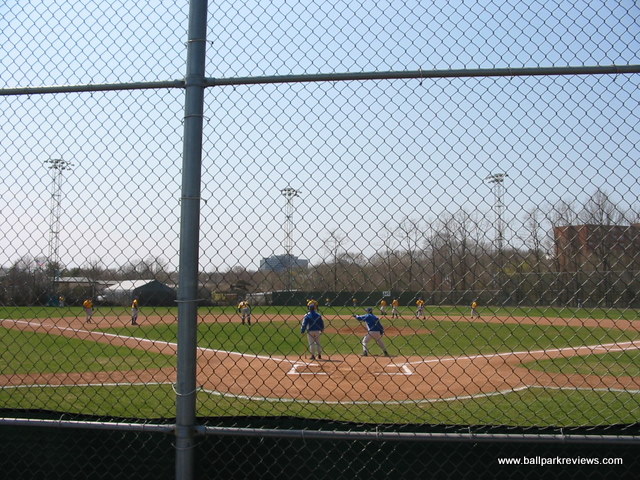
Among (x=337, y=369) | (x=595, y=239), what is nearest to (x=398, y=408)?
(x=337, y=369)

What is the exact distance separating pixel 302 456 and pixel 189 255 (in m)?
1.36

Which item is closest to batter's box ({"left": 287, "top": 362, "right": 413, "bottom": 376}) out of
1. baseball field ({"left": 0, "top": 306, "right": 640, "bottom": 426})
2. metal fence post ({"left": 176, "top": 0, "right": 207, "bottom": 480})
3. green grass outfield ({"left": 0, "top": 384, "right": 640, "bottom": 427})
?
baseball field ({"left": 0, "top": 306, "right": 640, "bottom": 426})

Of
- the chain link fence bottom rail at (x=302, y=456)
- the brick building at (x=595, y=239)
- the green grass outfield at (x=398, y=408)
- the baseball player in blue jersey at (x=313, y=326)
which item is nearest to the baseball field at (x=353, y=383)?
the green grass outfield at (x=398, y=408)

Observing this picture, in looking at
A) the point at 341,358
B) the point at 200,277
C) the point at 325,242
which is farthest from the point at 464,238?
the point at 341,358

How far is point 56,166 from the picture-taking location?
11.6 ft

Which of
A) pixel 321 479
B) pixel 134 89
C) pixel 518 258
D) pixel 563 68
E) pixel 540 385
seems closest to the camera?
pixel 563 68

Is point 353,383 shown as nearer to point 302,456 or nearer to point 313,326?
point 313,326

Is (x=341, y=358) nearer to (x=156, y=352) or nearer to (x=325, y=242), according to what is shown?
(x=156, y=352)

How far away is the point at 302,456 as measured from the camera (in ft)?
8.92

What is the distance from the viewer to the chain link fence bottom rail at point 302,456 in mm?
2682

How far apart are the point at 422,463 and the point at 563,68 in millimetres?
2275

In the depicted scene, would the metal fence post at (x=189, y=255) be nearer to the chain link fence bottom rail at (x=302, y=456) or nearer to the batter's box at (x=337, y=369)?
the chain link fence bottom rail at (x=302, y=456)

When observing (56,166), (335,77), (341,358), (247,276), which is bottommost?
(341,358)

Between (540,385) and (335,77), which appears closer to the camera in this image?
(335,77)
